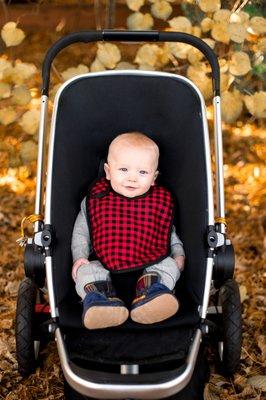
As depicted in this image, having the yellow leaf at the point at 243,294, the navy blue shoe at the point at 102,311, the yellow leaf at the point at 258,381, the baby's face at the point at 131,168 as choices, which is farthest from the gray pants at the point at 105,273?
the yellow leaf at the point at 243,294

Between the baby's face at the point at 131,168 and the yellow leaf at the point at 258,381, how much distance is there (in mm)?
957

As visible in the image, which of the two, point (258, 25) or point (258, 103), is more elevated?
point (258, 25)

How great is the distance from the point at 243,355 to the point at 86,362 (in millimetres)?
924

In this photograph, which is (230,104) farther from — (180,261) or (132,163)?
(180,261)

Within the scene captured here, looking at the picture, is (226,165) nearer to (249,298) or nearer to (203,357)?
(249,298)

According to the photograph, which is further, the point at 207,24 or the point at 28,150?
the point at 28,150

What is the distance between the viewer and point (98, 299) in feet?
7.89

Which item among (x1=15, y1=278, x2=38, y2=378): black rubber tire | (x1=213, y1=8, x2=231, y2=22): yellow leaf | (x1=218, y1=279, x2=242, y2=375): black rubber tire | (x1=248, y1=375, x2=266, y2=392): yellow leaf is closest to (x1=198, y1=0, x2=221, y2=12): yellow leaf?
(x1=213, y1=8, x2=231, y2=22): yellow leaf

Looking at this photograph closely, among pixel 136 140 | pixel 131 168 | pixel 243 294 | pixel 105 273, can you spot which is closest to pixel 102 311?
pixel 105 273

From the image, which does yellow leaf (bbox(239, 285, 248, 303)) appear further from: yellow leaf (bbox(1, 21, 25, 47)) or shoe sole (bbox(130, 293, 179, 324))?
yellow leaf (bbox(1, 21, 25, 47))

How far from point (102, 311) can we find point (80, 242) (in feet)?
1.67

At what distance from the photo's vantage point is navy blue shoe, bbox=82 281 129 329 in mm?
2332

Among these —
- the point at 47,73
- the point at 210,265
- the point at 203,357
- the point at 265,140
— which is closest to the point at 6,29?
the point at 47,73

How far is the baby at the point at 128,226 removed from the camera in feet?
8.62
